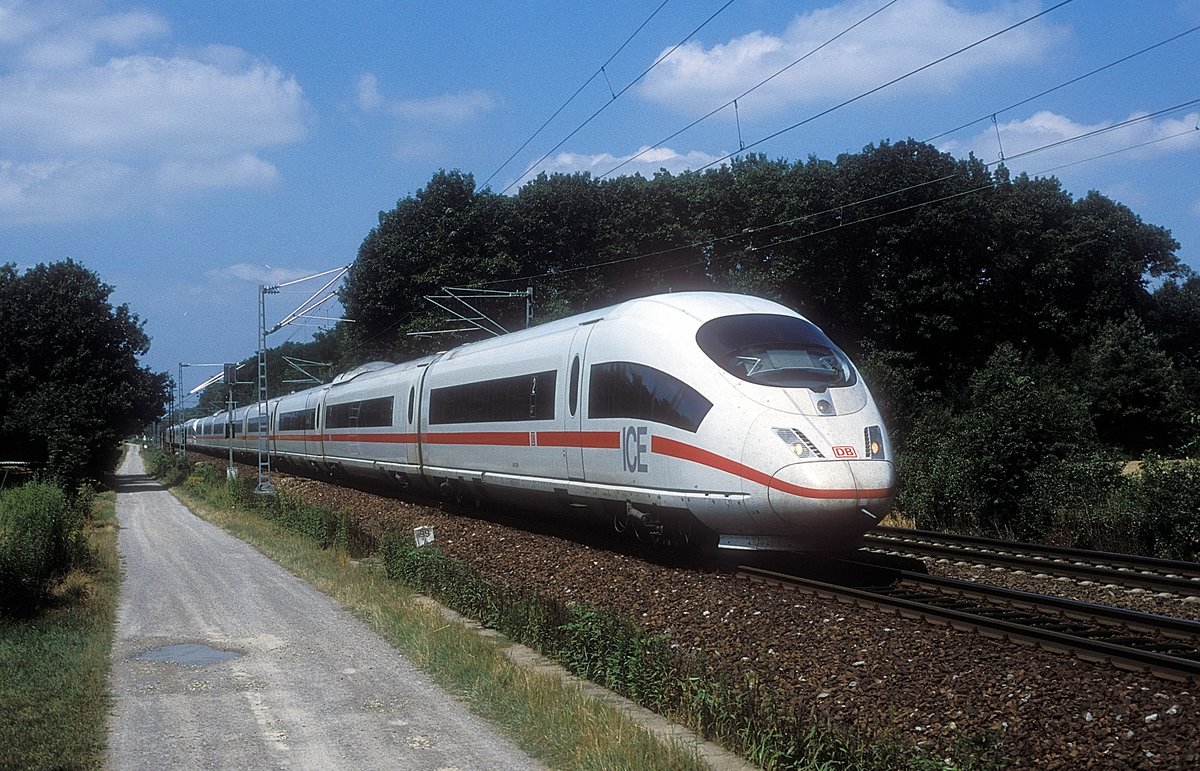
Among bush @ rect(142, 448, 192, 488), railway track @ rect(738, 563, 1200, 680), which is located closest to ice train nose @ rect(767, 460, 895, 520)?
railway track @ rect(738, 563, 1200, 680)

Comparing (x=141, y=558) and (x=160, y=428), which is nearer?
(x=141, y=558)

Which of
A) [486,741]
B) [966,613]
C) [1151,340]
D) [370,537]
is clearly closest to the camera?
[486,741]

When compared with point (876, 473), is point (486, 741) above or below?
below

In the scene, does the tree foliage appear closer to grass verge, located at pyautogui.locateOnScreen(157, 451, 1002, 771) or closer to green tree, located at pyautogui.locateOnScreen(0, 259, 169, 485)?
green tree, located at pyautogui.locateOnScreen(0, 259, 169, 485)

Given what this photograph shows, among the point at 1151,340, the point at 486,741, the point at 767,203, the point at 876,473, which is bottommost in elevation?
the point at 486,741

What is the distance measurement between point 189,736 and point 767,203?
40597mm

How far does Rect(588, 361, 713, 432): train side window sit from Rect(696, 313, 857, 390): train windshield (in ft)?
1.82

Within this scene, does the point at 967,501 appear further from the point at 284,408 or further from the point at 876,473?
the point at 284,408

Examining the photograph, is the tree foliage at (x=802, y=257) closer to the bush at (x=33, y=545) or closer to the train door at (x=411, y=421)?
the train door at (x=411, y=421)

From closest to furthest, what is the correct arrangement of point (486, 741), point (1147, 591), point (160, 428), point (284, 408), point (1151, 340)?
point (486, 741) → point (1147, 591) → point (284, 408) → point (1151, 340) → point (160, 428)

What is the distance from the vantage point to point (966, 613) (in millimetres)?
9336

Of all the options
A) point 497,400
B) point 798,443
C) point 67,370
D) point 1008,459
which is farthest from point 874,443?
point 67,370

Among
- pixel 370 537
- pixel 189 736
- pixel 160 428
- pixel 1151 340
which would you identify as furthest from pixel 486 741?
pixel 160 428

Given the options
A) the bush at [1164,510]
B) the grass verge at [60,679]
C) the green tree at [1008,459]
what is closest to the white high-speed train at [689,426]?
the bush at [1164,510]
